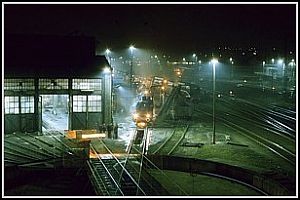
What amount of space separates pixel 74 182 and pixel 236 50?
311 ft

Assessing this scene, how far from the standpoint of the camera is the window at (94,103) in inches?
1236

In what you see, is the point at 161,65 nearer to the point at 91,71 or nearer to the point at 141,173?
the point at 91,71

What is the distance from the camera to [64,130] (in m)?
31.1

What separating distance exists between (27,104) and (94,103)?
4.72 metres

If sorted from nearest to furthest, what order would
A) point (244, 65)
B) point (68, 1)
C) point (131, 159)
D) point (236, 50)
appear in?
point (68, 1), point (131, 159), point (244, 65), point (236, 50)

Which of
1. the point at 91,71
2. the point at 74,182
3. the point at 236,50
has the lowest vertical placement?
the point at 74,182

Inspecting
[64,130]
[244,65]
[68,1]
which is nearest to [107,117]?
[64,130]

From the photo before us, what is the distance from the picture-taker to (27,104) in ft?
99.3

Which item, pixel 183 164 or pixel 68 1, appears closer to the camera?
pixel 68 1

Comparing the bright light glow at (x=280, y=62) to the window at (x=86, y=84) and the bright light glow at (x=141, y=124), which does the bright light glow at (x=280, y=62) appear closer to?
the bright light glow at (x=141, y=124)

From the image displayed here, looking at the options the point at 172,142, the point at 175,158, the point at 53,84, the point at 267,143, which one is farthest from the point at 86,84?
the point at 267,143

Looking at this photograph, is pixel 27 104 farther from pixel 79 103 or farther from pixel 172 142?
pixel 172 142

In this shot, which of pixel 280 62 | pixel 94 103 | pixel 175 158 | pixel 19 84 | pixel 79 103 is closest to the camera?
pixel 175 158

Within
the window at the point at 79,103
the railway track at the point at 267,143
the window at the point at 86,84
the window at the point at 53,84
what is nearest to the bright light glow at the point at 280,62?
the railway track at the point at 267,143
